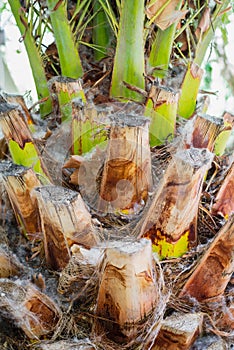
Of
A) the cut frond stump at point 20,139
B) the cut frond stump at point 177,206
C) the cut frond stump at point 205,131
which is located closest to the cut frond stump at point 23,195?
the cut frond stump at point 20,139

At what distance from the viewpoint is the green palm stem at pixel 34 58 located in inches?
37.3

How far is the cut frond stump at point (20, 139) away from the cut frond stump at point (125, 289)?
25cm

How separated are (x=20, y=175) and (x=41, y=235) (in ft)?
0.42

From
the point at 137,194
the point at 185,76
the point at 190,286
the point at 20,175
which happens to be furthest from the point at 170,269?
the point at 185,76

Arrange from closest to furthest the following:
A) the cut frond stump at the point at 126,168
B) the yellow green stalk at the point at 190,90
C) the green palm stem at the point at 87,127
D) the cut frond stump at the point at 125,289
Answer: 1. the cut frond stump at the point at 125,289
2. the cut frond stump at the point at 126,168
3. the green palm stem at the point at 87,127
4. the yellow green stalk at the point at 190,90

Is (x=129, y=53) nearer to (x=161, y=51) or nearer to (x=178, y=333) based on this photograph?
(x=161, y=51)

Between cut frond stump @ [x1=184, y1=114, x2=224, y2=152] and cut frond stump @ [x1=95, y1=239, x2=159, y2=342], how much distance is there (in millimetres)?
289

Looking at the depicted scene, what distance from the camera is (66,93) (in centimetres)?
90

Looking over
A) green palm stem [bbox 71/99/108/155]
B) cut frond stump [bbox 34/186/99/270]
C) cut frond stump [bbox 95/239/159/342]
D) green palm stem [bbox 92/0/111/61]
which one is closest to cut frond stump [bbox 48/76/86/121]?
green palm stem [bbox 71/99/108/155]

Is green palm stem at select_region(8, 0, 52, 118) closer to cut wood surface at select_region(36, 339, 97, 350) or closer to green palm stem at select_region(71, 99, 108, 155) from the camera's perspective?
green palm stem at select_region(71, 99, 108, 155)

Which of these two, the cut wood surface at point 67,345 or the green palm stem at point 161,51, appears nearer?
the cut wood surface at point 67,345

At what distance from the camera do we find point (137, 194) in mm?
793

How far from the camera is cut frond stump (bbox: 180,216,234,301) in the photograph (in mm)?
672

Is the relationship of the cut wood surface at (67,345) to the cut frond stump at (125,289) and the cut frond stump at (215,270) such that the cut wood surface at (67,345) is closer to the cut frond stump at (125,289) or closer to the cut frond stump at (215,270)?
the cut frond stump at (125,289)
